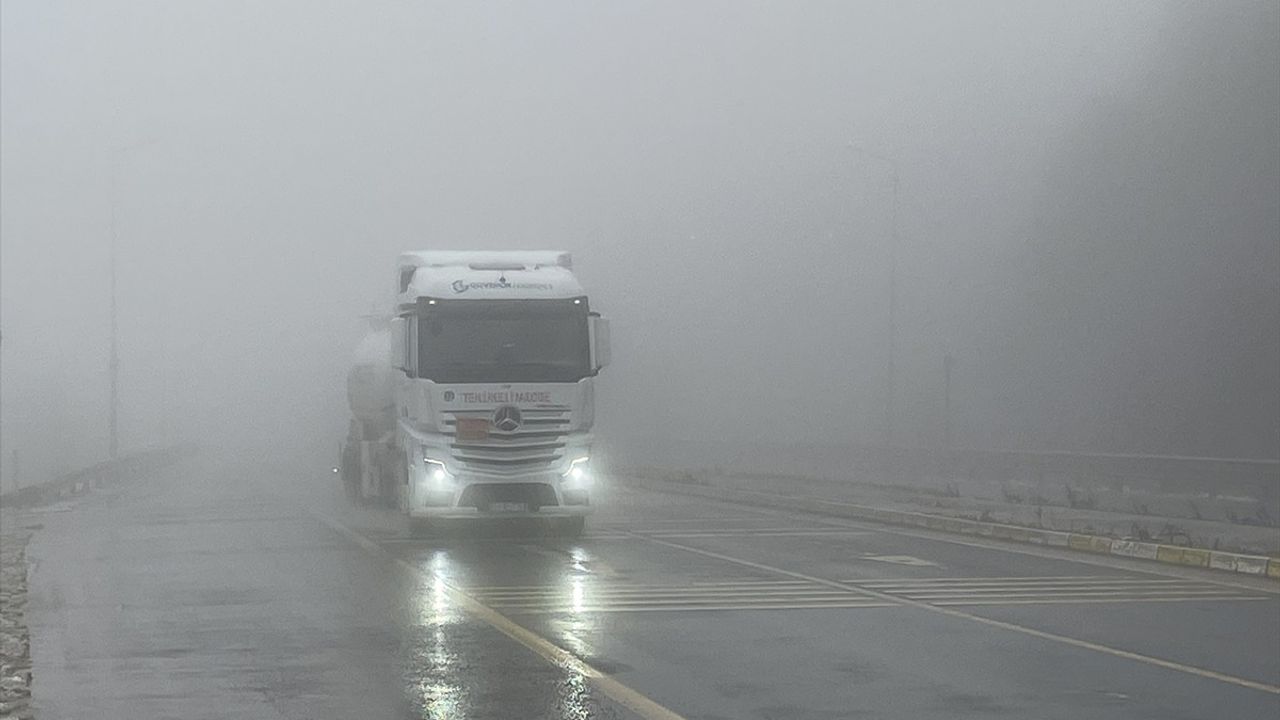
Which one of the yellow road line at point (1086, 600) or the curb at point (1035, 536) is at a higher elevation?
the yellow road line at point (1086, 600)

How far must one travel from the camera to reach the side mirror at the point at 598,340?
24.1 metres

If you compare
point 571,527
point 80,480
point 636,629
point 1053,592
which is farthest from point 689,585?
point 80,480

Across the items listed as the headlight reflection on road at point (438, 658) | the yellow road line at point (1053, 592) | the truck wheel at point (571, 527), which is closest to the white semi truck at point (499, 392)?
the truck wheel at point (571, 527)

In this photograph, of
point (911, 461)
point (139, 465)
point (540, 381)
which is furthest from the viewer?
point (139, 465)

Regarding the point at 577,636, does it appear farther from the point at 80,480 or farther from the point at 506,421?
the point at 80,480

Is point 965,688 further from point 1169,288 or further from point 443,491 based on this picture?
point 1169,288

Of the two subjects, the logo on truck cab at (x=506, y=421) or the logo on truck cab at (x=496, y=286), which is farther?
the logo on truck cab at (x=496, y=286)

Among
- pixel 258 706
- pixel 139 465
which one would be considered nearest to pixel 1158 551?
pixel 258 706

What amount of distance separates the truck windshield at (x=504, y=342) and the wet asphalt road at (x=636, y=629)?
84.7 inches

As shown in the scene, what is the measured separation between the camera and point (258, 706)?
10.6 m

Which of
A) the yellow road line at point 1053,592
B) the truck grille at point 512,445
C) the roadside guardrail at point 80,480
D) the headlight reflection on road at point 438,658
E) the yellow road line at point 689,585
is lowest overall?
the roadside guardrail at point 80,480

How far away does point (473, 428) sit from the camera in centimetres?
2366

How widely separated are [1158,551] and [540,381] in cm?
771

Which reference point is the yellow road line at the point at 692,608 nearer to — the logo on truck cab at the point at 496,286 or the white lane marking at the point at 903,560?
the white lane marking at the point at 903,560
